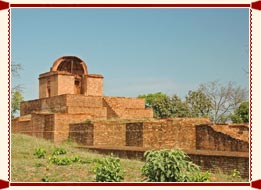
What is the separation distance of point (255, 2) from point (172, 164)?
292 cm

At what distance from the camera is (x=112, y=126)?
57.9ft

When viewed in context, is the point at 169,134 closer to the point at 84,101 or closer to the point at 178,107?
the point at 84,101

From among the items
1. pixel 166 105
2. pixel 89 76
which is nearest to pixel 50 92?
pixel 89 76

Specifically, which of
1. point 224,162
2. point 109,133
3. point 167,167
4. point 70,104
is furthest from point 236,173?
point 70,104

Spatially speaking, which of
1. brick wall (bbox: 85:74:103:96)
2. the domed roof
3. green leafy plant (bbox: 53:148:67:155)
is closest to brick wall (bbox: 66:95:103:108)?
brick wall (bbox: 85:74:103:96)

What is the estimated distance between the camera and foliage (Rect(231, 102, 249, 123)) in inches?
1182

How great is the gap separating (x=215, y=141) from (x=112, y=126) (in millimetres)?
4530

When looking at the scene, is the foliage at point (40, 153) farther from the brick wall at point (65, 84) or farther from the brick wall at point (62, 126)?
the brick wall at point (65, 84)

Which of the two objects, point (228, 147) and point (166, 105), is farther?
point (166, 105)

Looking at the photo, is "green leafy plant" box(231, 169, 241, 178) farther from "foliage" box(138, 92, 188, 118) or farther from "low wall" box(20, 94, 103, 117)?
"foliage" box(138, 92, 188, 118)

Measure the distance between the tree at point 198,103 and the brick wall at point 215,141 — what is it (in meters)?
14.5

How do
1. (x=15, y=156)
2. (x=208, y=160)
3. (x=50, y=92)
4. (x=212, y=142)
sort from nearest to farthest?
1. (x=208, y=160)
2. (x=15, y=156)
3. (x=212, y=142)
4. (x=50, y=92)

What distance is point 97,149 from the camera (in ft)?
49.3
